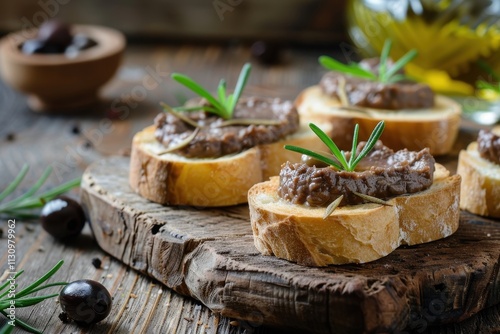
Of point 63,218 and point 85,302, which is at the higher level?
point 85,302

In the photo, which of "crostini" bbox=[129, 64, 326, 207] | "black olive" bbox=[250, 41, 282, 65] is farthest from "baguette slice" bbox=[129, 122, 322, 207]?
"black olive" bbox=[250, 41, 282, 65]

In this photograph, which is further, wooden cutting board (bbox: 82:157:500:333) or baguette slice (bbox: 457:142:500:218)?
baguette slice (bbox: 457:142:500:218)

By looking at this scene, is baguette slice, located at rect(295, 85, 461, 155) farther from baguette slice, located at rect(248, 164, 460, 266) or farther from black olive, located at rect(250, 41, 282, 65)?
black olive, located at rect(250, 41, 282, 65)

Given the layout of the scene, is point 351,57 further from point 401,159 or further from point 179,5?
point 401,159

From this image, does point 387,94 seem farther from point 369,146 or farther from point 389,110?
point 369,146

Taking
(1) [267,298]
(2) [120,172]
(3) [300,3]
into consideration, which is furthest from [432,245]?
(3) [300,3]

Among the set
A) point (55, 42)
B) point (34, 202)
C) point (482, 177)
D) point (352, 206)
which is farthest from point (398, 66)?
point (55, 42)
